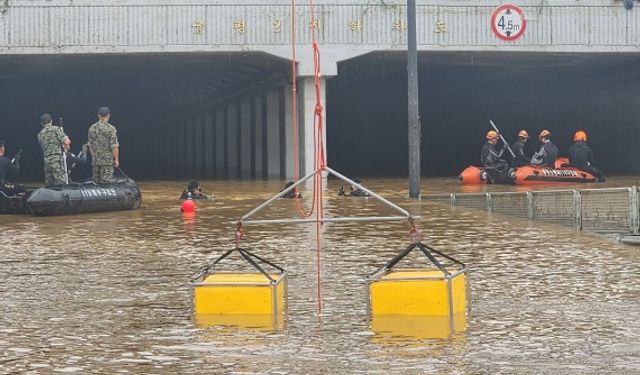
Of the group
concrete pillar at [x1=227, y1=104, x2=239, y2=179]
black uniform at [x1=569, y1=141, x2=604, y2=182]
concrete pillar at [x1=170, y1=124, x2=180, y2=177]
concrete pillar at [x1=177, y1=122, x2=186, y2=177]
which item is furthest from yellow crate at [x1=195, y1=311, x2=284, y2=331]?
concrete pillar at [x1=170, y1=124, x2=180, y2=177]

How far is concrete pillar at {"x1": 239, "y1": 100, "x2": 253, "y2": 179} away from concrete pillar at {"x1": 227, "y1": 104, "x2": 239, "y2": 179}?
1241mm

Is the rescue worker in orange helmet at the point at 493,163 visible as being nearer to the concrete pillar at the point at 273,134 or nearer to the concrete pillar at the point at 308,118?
the concrete pillar at the point at 308,118

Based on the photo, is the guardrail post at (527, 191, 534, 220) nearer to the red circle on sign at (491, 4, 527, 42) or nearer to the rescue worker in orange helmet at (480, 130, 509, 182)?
the rescue worker in orange helmet at (480, 130, 509, 182)

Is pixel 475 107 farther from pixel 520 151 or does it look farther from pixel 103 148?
pixel 103 148

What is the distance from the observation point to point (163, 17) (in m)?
39.6

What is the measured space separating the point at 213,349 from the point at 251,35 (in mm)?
31272

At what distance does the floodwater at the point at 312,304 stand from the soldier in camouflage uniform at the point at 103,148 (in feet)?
15.3

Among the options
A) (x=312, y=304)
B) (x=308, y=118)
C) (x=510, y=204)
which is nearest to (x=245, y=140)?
(x=308, y=118)

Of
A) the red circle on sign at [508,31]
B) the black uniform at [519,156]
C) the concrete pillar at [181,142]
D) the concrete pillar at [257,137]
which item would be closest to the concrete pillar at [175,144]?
the concrete pillar at [181,142]

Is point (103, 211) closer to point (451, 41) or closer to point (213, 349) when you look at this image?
point (213, 349)

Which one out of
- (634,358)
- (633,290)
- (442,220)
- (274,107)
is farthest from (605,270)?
(274,107)

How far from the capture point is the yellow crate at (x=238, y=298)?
1089 cm

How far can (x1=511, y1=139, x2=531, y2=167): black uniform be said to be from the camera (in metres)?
38.7

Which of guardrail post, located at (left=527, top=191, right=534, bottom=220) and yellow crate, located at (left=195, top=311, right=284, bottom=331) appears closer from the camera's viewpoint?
yellow crate, located at (left=195, top=311, right=284, bottom=331)
